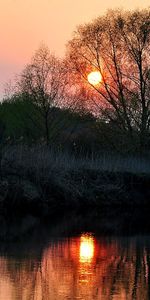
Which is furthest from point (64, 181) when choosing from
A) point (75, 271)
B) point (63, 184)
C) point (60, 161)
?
point (75, 271)

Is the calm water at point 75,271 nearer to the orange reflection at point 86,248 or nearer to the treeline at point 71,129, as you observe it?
the orange reflection at point 86,248

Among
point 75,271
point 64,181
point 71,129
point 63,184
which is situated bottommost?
point 75,271

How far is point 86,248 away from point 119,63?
31140 mm

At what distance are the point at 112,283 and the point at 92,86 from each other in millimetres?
36848

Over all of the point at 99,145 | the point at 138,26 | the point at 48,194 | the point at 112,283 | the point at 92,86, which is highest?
the point at 138,26

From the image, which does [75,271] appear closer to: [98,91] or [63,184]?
[63,184]

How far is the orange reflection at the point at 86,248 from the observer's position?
54.2ft

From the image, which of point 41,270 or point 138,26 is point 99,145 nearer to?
point 138,26

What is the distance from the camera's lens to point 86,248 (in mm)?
18359

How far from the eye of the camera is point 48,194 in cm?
3192

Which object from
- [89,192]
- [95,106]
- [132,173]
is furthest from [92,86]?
[89,192]

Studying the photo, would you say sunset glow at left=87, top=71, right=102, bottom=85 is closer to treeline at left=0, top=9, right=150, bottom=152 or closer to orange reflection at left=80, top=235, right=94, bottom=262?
treeline at left=0, top=9, right=150, bottom=152

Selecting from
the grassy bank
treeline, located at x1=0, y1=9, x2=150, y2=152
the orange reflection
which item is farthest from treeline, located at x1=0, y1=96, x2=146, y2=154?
the orange reflection

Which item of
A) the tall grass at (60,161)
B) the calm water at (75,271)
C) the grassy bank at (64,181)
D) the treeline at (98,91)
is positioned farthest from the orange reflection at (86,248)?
the treeline at (98,91)
